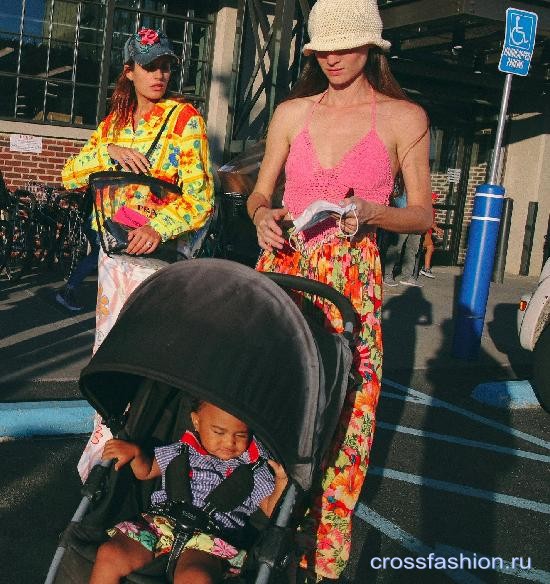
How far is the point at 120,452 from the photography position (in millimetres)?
2990

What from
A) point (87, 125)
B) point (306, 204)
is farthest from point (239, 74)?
point (306, 204)

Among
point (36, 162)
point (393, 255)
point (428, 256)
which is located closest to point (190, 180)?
point (36, 162)

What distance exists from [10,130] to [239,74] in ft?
11.3

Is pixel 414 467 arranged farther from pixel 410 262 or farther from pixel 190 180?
pixel 410 262

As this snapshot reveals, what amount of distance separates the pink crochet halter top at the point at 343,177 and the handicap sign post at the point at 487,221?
5.27 metres

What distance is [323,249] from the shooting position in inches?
135

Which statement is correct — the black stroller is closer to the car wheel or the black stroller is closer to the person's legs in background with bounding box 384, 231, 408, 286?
the car wheel

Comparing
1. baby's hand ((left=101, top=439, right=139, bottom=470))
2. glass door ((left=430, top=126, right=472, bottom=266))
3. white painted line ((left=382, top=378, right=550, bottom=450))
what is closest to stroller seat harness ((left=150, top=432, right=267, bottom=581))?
baby's hand ((left=101, top=439, right=139, bottom=470))

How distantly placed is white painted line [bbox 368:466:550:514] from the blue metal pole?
3.53 m

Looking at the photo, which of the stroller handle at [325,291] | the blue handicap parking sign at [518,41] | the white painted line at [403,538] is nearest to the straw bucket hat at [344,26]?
the stroller handle at [325,291]

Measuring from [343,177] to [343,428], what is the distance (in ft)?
2.95

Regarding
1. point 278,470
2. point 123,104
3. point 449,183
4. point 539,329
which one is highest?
point 123,104

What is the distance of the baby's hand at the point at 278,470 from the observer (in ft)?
9.92

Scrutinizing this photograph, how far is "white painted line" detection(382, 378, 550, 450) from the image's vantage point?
21.6 ft
